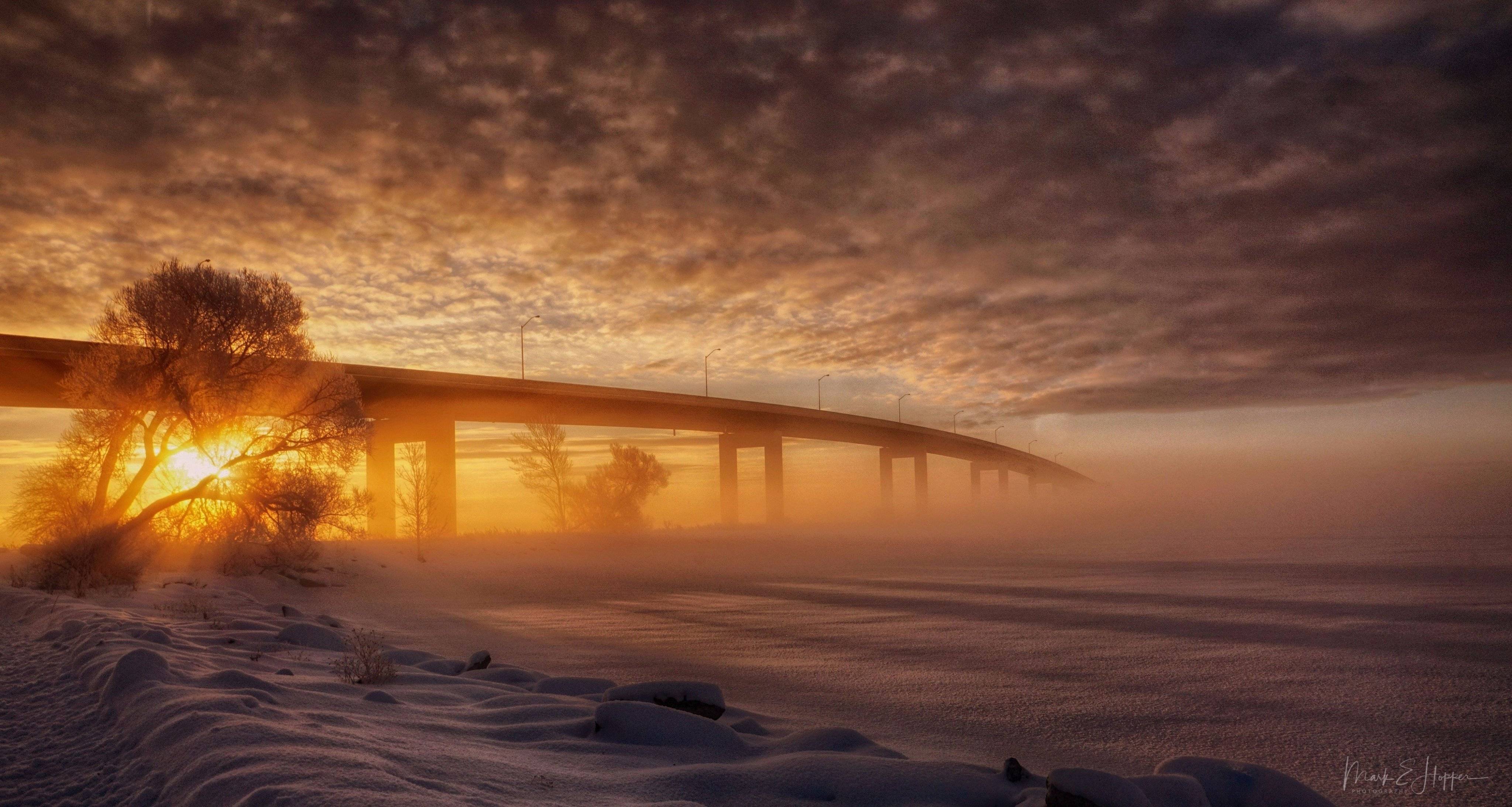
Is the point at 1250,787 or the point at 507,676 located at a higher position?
the point at 1250,787

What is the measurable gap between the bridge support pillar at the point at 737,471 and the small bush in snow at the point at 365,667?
49766 millimetres

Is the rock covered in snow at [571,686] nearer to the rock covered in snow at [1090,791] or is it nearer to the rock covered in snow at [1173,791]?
the rock covered in snow at [1090,791]

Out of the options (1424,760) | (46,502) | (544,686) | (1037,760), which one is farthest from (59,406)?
(1424,760)

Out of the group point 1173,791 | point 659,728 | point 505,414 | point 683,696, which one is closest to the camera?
point 1173,791

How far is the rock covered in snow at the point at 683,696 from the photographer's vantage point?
569 cm

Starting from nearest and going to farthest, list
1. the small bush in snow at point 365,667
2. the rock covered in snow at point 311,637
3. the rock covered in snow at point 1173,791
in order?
the rock covered in snow at point 1173,791
the small bush in snow at point 365,667
the rock covered in snow at point 311,637

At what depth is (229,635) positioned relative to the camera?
848 centimetres

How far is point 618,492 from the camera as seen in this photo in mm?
48281

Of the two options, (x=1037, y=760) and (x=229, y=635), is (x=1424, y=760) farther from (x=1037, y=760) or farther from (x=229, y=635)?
(x=229, y=635)

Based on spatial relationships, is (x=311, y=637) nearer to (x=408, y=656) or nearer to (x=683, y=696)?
(x=408, y=656)

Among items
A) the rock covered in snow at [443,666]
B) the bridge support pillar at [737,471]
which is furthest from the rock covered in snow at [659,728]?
the bridge support pillar at [737,471]

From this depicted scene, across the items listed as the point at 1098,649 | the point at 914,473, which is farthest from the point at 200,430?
the point at 914,473

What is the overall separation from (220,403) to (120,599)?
28.2 feet

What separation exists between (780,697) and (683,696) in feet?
5.08
